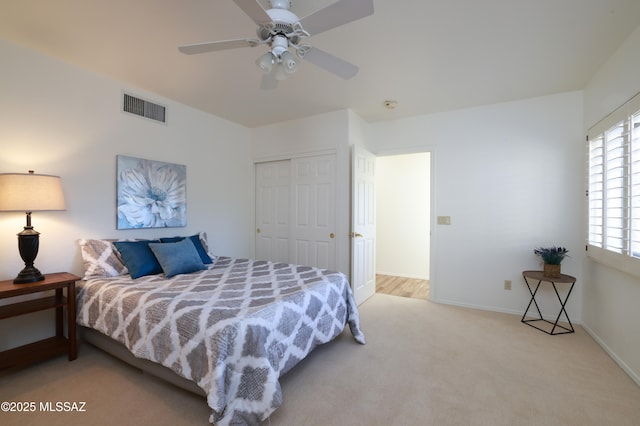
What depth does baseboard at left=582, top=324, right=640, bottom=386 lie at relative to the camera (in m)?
2.03

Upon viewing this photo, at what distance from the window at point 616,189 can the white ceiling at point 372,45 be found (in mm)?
641

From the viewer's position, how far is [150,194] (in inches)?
126

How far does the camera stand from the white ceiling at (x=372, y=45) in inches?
Answer: 73.2

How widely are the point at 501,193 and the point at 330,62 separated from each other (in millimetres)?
2802

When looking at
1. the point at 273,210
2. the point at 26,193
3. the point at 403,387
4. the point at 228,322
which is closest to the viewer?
the point at 228,322

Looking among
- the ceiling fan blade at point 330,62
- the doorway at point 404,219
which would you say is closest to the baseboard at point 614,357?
the doorway at point 404,219

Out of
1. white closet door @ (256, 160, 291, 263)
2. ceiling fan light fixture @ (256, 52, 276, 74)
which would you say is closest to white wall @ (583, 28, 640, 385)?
ceiling fan light fixture @ (256, 52, 276, 74)

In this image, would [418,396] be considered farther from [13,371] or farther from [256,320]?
[13,371]

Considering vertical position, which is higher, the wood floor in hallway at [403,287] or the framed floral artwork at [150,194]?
the framed floral artwork at [150,194]

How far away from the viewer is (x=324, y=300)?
229 cm

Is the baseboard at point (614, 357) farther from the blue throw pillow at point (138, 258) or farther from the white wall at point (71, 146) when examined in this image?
the white wall at point (71, 146)

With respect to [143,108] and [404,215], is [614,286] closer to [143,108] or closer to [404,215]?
[404,215]

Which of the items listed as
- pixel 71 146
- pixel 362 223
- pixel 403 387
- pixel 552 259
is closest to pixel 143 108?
pixel 71 146

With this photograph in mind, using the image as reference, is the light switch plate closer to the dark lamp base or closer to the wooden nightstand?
the wooden nightstand
